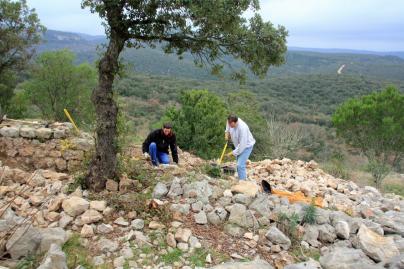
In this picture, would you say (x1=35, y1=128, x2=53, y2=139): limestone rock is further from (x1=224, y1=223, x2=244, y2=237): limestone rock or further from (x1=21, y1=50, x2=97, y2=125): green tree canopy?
(x1=21, y1=50, x2=97, y2=125): green tree canopy

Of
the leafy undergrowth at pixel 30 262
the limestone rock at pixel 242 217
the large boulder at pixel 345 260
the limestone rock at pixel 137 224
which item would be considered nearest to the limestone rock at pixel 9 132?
the limestone rock at pixel 137 224

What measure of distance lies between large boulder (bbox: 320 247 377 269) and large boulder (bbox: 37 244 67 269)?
3.23 metres

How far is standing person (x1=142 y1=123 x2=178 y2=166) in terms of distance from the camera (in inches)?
320

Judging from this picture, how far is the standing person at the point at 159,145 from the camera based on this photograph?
812 cm

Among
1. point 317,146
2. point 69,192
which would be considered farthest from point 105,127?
point 317,146

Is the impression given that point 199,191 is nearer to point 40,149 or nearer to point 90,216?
point 90,216

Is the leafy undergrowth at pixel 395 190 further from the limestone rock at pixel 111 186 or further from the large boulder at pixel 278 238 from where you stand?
the limestone rock at pixel 111 186

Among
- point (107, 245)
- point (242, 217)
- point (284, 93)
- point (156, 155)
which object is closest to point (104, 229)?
point (107, 245)

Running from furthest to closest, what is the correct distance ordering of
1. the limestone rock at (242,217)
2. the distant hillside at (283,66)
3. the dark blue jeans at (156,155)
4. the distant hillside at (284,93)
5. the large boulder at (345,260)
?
the distant hillside at (283,66)
the distant hillside at (284,93)
the dark blue jeans at (156,155)
the limestone rock at (242,217)
the large boulder at (345,260)

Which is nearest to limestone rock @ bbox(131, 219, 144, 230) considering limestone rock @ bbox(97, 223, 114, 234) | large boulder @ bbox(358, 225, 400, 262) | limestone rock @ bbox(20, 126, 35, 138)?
limestone rock @ bbox(97, 223, 114, 234)

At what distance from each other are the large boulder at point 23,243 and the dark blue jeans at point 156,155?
3.40m

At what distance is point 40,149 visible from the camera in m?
8.24

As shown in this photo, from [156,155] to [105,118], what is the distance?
2.03m

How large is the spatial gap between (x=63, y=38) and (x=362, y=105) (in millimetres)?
150978
